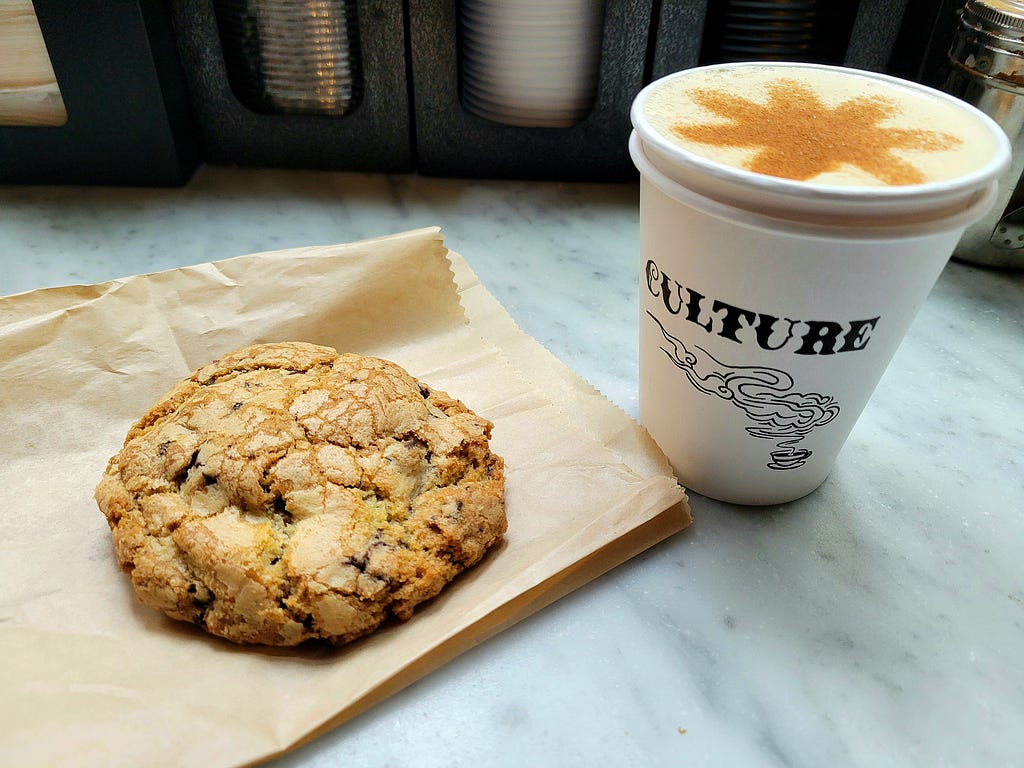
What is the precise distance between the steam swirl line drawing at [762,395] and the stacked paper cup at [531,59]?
597 millimetres

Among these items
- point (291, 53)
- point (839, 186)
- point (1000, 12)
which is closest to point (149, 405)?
point (291, 53)

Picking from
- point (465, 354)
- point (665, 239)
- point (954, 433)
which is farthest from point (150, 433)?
point (954, 433)

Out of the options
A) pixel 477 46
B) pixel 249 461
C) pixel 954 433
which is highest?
pixel 477 46

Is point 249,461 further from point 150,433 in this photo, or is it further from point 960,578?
point 960,578

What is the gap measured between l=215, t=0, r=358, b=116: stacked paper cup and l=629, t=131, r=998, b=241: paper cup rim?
79cm

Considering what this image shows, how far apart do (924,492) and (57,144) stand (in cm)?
129

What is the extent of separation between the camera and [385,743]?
2.00 feet

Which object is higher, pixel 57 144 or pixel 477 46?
pixel 477 46

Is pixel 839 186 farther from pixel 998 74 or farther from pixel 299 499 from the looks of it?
pixel 998 74

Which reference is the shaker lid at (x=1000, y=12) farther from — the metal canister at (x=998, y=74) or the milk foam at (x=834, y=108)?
the milk foam at (x=834, y=108)

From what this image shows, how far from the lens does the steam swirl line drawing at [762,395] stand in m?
0.69

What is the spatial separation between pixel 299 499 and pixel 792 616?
1.47ft

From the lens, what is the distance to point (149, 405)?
875mm

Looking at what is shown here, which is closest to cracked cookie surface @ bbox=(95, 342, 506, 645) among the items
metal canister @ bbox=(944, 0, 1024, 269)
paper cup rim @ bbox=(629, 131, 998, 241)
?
paper cup rim @ bbox=(629, 131, 998, 241)
